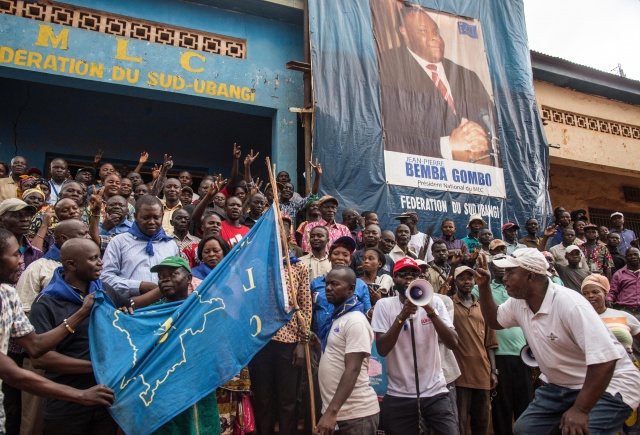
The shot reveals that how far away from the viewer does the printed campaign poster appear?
30.4 feet

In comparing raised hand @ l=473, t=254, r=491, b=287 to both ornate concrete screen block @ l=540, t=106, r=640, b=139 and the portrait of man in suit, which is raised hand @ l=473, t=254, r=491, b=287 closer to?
the portrait of man in suit

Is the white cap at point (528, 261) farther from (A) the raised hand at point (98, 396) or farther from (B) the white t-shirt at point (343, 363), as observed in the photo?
(A) the raised hand at point (98, 396)

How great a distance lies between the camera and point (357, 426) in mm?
3361

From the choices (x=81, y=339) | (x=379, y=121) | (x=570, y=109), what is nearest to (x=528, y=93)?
(x=570, y=109)

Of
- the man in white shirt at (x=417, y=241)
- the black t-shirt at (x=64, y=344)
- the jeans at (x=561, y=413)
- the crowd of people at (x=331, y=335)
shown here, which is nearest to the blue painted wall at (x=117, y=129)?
the crowd of people at (x=331, y=335)

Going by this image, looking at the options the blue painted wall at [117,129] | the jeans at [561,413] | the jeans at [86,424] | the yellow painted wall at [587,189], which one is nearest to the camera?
the jeans at [86,424]

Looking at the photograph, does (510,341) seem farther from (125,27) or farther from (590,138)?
(590,138)

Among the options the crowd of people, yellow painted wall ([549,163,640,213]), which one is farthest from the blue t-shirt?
yellow painted wall ([549,163,640,213])

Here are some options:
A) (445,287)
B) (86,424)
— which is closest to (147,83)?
(445,287)

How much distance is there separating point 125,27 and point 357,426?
740 centimetres

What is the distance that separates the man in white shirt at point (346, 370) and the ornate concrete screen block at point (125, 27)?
6.34m

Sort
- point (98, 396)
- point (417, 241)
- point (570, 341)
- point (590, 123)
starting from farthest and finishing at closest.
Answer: point (590, 123) < point (417, 241) < point (570, 341) < point (98, 396)

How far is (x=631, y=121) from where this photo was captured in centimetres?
1304

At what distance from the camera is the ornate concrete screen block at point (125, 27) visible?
7.60 meters
